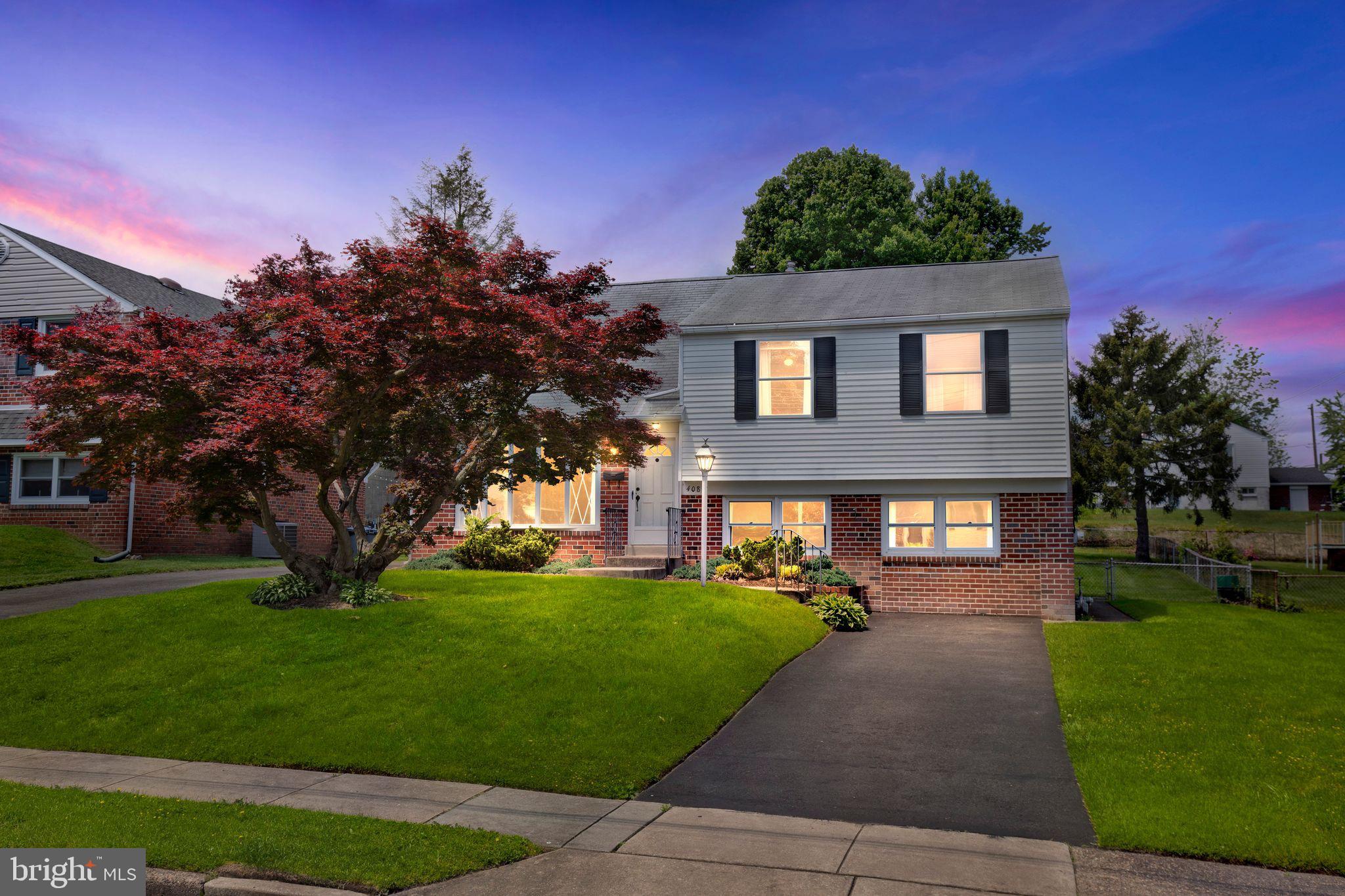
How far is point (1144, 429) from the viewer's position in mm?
Answer: 35812

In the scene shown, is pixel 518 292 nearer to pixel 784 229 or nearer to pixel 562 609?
pixel 562 609

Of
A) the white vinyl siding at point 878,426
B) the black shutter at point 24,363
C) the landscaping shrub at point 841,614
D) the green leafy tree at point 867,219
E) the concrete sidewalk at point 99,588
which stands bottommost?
the landscaping shrub at point 841,614

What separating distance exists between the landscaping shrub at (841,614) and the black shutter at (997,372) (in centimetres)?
489

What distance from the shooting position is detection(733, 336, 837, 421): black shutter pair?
61.4 ft

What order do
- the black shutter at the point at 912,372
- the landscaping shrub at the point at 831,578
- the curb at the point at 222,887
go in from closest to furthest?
1. the curb at the point at 222,887
2. the landscaping shrub at the point at 831,578
3. the black shutter at the point at 912,372

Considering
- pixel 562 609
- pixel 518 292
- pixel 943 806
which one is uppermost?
pixel 518 292

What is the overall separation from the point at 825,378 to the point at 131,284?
20.6 meters

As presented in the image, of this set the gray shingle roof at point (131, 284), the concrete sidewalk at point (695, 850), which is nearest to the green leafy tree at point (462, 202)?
the gray shingle roof at point (131, 284)

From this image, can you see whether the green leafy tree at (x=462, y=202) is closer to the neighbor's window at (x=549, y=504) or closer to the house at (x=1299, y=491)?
the neighbor's window at (x=549, y=504)

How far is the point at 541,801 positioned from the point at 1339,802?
604 cm

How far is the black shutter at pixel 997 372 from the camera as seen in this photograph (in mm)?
17734

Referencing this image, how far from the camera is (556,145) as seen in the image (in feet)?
58.6

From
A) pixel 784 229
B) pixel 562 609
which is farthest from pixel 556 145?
pixel 784 229

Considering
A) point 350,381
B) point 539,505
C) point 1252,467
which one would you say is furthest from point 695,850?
point 1252,467
